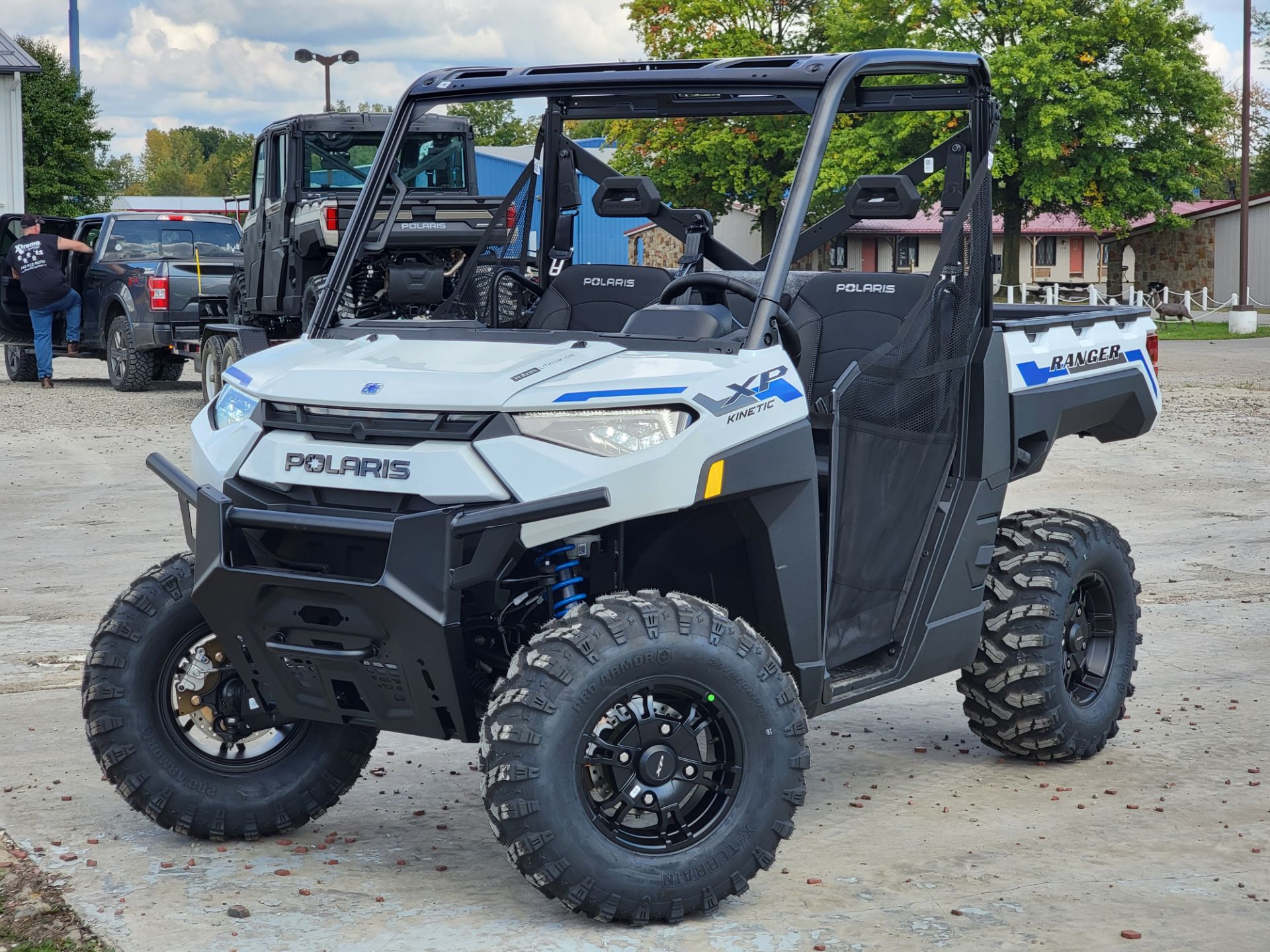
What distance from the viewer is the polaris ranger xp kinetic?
3936 mm

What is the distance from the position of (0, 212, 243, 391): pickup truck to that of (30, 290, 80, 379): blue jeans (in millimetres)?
125

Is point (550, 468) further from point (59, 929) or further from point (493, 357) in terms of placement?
point (59, 929)

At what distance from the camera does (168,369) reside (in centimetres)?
2128

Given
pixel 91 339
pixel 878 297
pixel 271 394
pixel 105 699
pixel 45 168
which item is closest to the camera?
pixel 271 394

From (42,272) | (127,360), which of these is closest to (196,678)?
(127,360)

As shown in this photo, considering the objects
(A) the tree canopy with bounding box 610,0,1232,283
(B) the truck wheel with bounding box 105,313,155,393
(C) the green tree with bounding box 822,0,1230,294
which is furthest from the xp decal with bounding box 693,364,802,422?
(C) the green tree with bounding box 822,0,1230,294

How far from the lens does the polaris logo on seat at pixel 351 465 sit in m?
3.94

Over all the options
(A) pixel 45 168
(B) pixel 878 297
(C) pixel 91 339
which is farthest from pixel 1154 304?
(B) pixel 878 297

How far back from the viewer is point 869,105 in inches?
192

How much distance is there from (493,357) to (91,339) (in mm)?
17943

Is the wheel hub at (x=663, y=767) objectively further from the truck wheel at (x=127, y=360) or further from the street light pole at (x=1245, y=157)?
the street light pole at (x=1245, y=157)

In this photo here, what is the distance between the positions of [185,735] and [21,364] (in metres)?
19.2

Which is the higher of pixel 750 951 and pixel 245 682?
pixel 245 682

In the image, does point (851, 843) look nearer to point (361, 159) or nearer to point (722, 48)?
point (361, 159)
